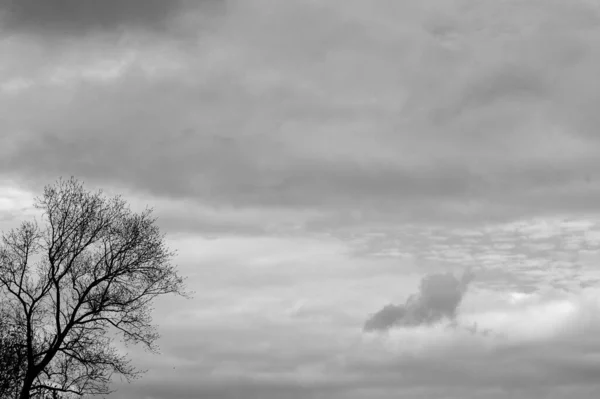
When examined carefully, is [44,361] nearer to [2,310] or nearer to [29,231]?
[2,310]

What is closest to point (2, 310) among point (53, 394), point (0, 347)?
point (0, 347)

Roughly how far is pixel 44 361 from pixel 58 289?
3.51 meters

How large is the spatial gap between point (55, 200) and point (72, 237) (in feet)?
7.20

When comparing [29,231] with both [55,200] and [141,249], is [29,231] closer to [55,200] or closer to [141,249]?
[55,200]

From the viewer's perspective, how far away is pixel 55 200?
161 feet

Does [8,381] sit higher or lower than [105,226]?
lower

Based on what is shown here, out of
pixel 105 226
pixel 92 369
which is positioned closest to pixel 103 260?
pixel 105 226

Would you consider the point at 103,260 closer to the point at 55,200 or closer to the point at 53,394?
the point at 55,200

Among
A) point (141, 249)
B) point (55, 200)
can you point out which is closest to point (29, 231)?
point (55, 200)

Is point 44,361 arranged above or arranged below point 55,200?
below

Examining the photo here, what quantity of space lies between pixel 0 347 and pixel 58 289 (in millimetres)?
3822

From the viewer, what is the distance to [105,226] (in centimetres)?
4894

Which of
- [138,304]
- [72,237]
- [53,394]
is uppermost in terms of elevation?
[72,237]

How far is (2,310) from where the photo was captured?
48000 mm
